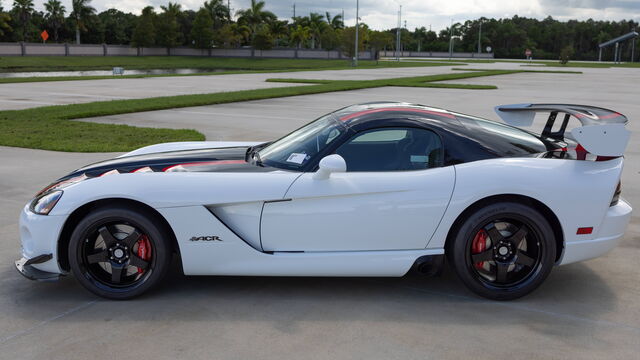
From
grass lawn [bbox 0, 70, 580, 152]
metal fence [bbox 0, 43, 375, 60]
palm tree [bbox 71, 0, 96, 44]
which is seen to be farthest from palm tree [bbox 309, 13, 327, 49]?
grass lawn [bbox 0, 70, 580, 152]

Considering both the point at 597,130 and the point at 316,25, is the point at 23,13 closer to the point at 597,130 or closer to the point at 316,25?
the point at 316,25

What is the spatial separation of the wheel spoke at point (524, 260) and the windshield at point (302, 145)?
139cm

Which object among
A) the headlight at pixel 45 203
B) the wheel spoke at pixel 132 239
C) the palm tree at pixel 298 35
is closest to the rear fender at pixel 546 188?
the wheel spoke at pixel 132 239

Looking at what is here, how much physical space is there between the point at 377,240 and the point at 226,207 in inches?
37.8

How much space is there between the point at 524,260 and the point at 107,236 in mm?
2629

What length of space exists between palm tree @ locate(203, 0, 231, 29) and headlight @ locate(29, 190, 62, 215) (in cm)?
9236

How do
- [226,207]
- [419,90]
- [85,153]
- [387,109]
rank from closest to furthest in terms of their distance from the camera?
[226,207], [387,109], [85,153], [419,90]

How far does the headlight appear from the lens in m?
3.96

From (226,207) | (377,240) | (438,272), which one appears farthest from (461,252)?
(226,207)

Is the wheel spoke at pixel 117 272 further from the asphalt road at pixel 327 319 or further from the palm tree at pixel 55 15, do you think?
the palm tree at pixel 55 15

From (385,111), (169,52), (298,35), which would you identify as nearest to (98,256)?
(385,111)

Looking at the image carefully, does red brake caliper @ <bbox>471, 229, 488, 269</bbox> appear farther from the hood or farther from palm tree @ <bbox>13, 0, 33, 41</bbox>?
palm tree @ <bbox>13, 0, 33, 41</bbox>

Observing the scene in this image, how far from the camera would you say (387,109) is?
4.41 meters

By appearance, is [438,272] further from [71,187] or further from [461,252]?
[71,187]
